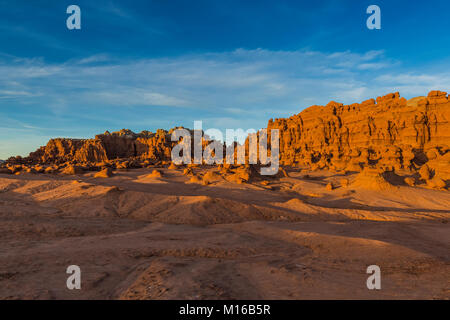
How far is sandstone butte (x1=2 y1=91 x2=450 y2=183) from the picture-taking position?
97.1ft

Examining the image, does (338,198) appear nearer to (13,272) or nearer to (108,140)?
(13,272)

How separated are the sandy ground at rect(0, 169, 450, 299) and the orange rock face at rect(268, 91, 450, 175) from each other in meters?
17.1

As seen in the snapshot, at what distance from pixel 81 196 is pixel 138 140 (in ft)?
134

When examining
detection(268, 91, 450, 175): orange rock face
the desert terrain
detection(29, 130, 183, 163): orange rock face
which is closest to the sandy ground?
the desert terrain

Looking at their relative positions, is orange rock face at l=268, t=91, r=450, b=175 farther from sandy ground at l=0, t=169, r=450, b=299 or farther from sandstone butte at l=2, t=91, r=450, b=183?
sandy ground at l=0, t=169, r=450, b=299

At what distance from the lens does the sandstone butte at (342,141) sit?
29.6 metres

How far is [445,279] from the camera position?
3590 millimetres

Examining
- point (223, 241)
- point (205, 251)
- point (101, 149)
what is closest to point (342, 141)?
point (223, 241)

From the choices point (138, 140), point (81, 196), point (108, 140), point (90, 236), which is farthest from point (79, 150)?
point (90, 236)

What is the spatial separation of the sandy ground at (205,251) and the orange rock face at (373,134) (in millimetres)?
17088

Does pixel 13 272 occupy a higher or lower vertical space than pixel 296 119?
lower

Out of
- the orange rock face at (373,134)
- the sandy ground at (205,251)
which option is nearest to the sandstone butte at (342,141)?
the orange rock face at (373,134)

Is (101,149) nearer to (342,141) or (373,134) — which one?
(342,141)
